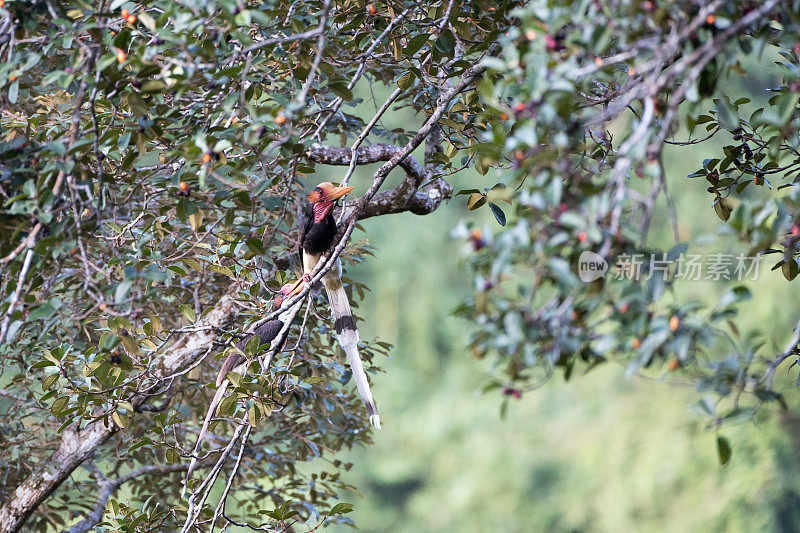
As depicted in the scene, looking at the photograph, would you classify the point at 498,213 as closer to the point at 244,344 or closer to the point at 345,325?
the point at 345,325

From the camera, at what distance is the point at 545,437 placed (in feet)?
19.9

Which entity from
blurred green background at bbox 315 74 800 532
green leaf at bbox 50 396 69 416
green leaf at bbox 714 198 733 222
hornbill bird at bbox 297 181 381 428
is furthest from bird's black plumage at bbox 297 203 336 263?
blurred green background at bbox 315 74 800 532

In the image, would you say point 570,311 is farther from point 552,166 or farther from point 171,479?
point 171,479

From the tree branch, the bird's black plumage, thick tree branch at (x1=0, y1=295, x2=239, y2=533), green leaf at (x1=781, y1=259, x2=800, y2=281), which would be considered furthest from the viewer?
the tree branch

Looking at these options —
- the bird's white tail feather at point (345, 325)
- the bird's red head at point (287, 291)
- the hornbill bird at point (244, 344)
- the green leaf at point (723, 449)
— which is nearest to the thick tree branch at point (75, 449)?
the hornbill bird at point (244, 344)

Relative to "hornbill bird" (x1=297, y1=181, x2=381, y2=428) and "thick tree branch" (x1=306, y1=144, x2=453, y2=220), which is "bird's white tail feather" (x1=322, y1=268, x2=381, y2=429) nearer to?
"hornbill bird" (x1=297, y1=181, x2=381, y2=428)

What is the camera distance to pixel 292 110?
128cm

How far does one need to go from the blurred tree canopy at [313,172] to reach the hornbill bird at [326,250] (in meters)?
0.10

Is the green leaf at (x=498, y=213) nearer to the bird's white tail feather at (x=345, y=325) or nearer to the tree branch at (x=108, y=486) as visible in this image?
the bird's white tail feather at (x=345, y=325)

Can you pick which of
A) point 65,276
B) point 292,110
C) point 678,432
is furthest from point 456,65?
point 678,432

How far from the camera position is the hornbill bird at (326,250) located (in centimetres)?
189

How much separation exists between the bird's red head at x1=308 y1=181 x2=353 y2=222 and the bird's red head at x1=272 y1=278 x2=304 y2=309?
0.70 feet

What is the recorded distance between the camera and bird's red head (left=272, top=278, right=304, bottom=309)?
1.70m

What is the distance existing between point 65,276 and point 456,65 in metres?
1.10
